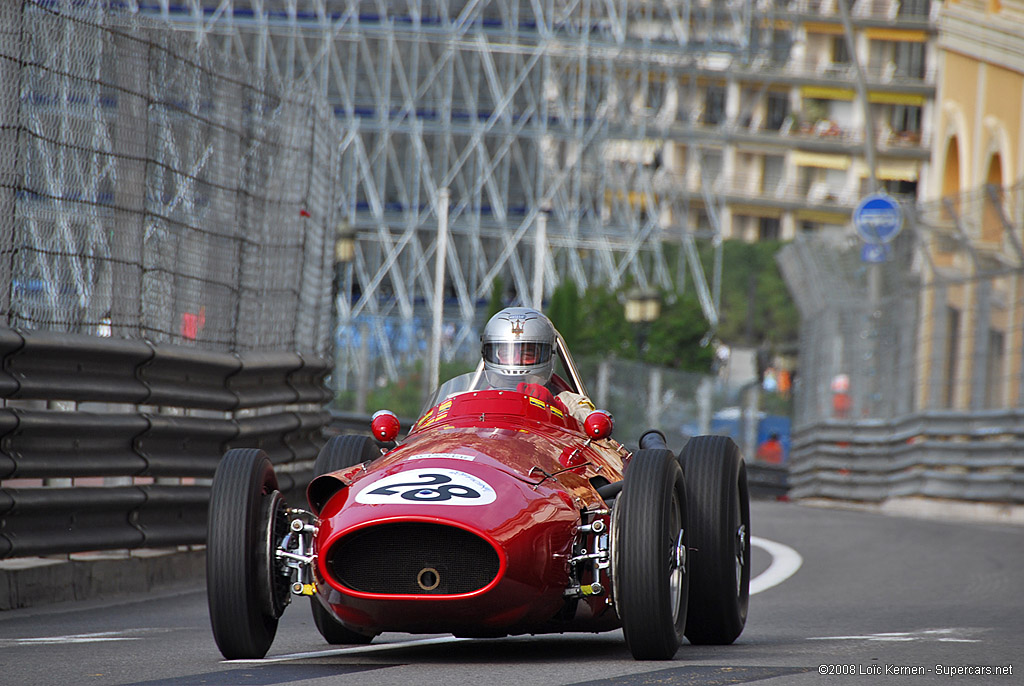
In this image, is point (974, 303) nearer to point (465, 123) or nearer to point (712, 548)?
point (712, 548)

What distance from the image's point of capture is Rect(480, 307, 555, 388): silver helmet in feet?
26.1

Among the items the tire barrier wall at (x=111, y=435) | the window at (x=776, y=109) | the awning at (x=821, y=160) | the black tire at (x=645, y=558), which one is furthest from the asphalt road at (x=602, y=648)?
the window at (x=776, y=109)

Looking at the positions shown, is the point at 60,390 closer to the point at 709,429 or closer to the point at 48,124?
the point at 48,124

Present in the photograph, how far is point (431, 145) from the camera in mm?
64125

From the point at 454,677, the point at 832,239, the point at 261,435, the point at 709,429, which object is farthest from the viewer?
the point at 709,429

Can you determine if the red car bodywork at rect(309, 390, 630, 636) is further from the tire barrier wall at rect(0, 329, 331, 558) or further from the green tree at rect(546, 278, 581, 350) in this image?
the green tree at rect(546, 278, 581, 350)

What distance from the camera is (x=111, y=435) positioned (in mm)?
9469

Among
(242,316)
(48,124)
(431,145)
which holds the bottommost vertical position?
(242,316)

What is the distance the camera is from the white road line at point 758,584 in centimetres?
662

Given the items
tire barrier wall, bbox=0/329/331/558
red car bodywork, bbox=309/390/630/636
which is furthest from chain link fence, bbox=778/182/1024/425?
red car bodywork, bbox=309/390/630/636

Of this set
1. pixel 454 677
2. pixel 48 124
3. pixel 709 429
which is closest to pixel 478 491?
pixel 454 677

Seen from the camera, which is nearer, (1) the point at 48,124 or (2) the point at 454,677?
(2) the point at 454,677

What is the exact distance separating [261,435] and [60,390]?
2536 millimetres

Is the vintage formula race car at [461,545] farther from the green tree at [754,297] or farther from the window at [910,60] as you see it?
the window at [910,60]
